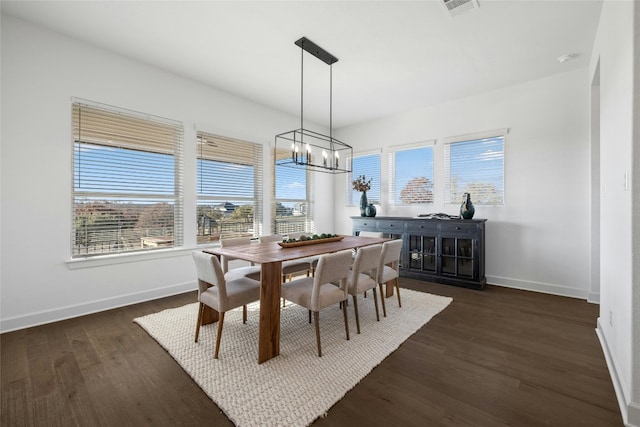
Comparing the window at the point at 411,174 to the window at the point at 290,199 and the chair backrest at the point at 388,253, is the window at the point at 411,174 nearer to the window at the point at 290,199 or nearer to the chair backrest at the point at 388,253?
the window at the point at 290,199

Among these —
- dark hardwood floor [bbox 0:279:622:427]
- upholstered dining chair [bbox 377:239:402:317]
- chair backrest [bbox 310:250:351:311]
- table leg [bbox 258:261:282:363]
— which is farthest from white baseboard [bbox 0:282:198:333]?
upholstered dining chair [bbox 377:239:402:317]

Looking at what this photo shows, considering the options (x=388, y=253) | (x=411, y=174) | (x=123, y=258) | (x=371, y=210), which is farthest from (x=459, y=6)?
(x=123, y=258)

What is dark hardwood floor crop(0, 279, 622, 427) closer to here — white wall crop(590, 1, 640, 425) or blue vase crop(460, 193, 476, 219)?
white wall crop(590, 1, 640, 425)

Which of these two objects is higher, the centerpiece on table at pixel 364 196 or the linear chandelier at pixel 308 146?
the linear chandelier at pixel 308 146

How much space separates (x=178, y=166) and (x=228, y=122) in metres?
1.06

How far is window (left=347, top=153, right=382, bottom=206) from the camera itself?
5.63 metres

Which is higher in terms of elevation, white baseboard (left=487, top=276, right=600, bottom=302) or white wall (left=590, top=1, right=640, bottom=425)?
white wall (left=590, top=1, right=640, bottom=425)

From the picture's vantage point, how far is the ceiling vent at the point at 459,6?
95.3 inches

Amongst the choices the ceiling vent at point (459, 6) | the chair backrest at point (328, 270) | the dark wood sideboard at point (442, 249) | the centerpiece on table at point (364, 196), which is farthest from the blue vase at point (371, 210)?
the ceiling vent at point (459, 6)

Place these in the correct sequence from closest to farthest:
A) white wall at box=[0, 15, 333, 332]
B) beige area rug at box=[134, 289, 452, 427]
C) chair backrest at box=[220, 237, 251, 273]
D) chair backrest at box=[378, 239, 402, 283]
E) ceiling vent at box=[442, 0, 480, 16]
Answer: beige area rug at box=[134, 289, 452, 427] < ceiling vent at box=[442, 0, 480, 16] < white wall at box=[0, 15, 333, 332] < chair backrest at box=[378, 239, 402, 283] < chair backrest at box=[220, 237, 251, 273]

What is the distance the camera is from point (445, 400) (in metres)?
1.75

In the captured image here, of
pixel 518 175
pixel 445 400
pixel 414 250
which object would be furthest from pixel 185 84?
pixel 518 175

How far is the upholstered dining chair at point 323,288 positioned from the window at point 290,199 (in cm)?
268

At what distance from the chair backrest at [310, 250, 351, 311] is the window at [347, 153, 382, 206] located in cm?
339
